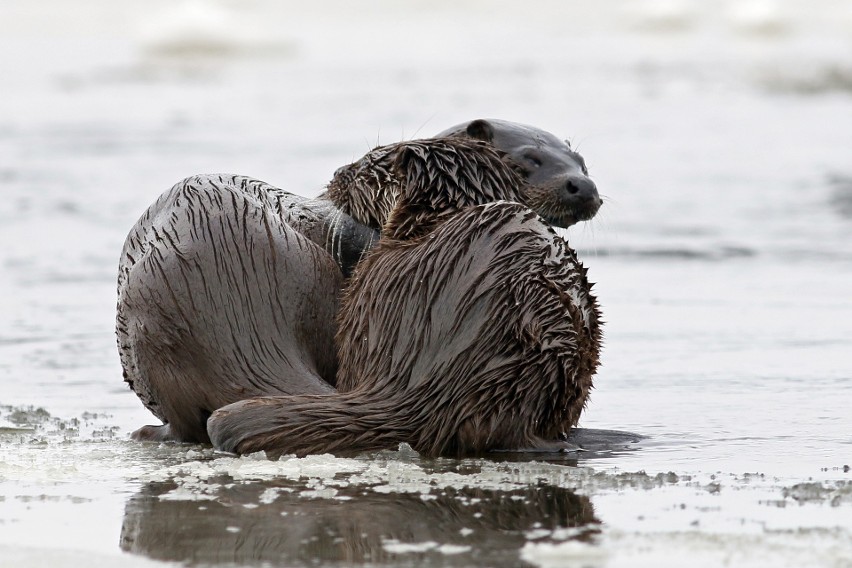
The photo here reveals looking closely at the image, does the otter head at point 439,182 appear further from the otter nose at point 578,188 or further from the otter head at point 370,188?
the otter nose at point 578,188

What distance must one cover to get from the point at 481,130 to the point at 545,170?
30 centimetres

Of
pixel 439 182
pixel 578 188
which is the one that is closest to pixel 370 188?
pixel 439 182

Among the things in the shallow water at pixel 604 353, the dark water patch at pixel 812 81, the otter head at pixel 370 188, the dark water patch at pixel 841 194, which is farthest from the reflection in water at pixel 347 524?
the dark water patch at pixel 812 81

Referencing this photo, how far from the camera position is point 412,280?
4.59m

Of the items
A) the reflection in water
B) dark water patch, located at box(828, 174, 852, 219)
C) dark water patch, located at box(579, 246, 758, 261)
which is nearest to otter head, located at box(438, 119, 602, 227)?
the reflection in water

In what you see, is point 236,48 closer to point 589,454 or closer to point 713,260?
point 713,260

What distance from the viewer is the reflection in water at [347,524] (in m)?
3.33

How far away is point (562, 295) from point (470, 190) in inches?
25.0

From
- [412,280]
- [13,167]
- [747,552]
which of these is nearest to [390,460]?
[412,280]

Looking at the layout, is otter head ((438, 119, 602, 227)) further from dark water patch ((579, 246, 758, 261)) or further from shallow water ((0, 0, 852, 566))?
dark water patch ((579, 246, 758, 261))

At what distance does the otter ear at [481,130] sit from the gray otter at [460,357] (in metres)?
0.86

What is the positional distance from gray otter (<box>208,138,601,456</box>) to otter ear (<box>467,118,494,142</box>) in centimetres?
86

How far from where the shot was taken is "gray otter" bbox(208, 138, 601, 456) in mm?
4461

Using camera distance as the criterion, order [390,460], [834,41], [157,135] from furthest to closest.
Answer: [834,41], [157,135], [390,460]
